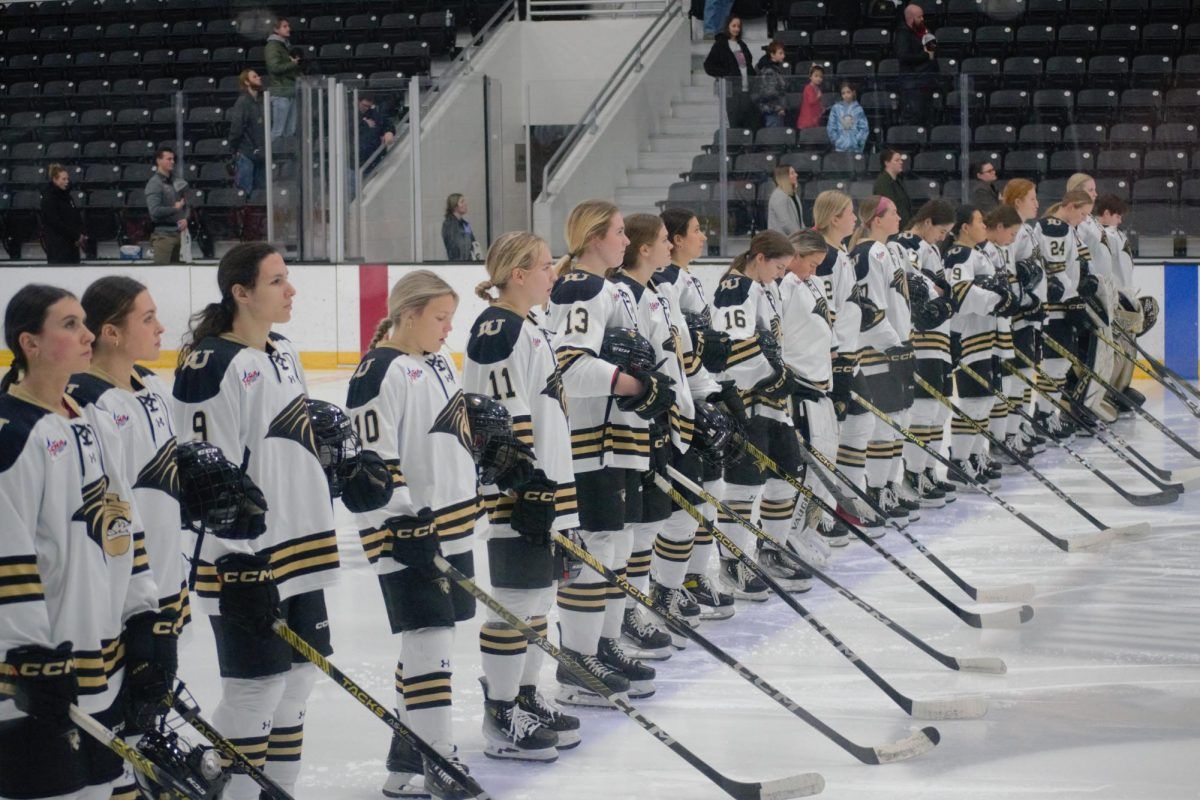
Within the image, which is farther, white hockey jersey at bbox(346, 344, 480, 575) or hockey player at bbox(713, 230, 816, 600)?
hockey player at bbox(713, 230, 816, 600)

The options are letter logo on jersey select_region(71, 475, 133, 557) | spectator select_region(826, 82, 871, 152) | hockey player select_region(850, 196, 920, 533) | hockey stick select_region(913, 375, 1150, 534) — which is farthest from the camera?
spectator select_region(826, 82, 871, 152)

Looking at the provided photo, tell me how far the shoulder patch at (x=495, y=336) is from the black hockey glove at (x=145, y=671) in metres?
1.23

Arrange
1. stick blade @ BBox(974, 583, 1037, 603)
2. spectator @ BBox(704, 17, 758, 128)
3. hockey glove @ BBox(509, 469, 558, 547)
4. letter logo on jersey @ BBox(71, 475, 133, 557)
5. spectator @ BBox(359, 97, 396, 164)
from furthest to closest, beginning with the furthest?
spectator @ BBox(704, 17, 758, 128), spectator @ BBox(359, 97, 396, 164), stick blade @ BBox(974, 583, 1037, 603), hockey glove @ BBox(509, 469, 558, 547), letter logo on jersey @ BBox(71, 475, 133, 557)

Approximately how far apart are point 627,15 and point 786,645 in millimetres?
10911

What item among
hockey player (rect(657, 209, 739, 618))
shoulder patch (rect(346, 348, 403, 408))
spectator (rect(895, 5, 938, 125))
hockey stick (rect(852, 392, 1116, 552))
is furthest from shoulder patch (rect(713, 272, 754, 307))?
spectator (rect(895, 5, 938, 125))

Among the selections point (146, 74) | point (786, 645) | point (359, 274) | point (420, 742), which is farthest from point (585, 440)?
point (146, 74)

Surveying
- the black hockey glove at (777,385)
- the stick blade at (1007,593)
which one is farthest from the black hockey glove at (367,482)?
the stick blade at (1007,593)

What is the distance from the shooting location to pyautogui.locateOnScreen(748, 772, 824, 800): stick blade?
3355 mm

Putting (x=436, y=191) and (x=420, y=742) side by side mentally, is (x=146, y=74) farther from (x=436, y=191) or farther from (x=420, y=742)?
(x=420, y=742)

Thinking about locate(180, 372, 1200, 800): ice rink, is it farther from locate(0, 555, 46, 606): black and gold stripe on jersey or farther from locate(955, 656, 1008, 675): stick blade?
locate(0, 555, 46, 606): black and gold stripe on jersey

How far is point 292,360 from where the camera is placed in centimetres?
313

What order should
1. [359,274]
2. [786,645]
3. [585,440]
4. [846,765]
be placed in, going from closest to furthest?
1. [846,765]
2. [585,440]
3. [786,645]
4. [359,274]

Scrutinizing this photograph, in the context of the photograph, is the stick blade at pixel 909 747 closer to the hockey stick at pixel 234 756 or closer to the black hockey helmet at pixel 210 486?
the hockey stick at pixel 234 756

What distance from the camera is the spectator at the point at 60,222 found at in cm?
1156
